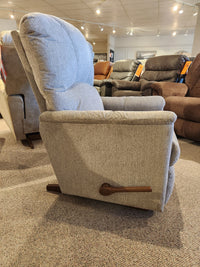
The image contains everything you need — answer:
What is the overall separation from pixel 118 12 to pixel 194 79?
4.33 meters

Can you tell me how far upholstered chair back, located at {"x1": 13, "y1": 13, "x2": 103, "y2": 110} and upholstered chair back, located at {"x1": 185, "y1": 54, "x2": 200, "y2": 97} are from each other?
1.76 metres

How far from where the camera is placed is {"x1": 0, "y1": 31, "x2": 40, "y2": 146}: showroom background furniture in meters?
1.39

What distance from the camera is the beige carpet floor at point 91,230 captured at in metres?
0.68

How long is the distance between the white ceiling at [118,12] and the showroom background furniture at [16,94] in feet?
14.0

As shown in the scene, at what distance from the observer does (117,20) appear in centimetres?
594

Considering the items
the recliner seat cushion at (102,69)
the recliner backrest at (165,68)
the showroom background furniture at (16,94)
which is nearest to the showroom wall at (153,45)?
the recliner seat cushion at (102,69)

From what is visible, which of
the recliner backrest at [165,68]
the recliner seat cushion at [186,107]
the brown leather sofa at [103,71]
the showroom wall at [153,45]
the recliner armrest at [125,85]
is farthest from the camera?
the showroom wall at [153,45]

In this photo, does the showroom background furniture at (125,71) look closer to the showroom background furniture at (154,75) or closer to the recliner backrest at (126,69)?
the recliner backrest at (126,69)

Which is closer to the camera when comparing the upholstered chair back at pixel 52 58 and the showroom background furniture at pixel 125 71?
the upholstered chair back at pixel 52 58

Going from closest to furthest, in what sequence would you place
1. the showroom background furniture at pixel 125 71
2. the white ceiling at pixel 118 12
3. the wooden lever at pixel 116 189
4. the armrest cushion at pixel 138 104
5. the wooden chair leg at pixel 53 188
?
the wooden lever at pixel 116 189 → the wooden chair leg at pixel 53 188 → the armrest cushion at pixel 138 104 → the showroom background furniture at pixel 125 71 → the white ceiling at pixel 118 12

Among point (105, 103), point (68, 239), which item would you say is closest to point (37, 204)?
point (68, 239)

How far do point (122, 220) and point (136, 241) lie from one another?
0.13 m

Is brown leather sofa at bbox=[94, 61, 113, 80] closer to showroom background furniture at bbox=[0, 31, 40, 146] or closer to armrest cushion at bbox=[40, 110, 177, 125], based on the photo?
showroom background furniture at bbox=[0, 31, 40, 146]

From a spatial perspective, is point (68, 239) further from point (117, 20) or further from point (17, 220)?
point (117, 20)
